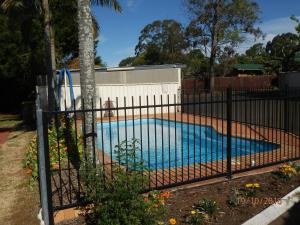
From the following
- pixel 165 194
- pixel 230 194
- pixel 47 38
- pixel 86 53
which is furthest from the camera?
pixel 47 38

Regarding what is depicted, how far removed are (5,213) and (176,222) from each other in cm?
271

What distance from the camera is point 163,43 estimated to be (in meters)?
62.7

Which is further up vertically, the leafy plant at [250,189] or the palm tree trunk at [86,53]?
the palm tree trunk at [86,53]

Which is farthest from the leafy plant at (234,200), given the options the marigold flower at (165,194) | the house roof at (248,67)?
the house roof at (248,67)

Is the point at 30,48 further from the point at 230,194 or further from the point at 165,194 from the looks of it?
the point at 230,194

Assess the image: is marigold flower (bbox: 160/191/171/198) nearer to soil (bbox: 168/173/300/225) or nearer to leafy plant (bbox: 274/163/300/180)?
soil (bbox: 168/173/300/225)

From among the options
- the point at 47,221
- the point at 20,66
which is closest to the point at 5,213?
the point at 47,221

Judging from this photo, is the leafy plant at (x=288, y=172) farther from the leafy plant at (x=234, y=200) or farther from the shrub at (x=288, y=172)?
the leafy plant at (x=234, y=200)

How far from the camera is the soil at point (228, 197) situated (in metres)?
4.94

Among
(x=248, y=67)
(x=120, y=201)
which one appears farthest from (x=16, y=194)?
(x=248, y=67)

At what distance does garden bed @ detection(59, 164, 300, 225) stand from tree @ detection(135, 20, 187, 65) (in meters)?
52.8

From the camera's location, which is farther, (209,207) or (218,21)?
(218,21)

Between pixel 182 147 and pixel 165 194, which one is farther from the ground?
pixel 182 147

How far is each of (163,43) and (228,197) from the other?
58.5 metres
